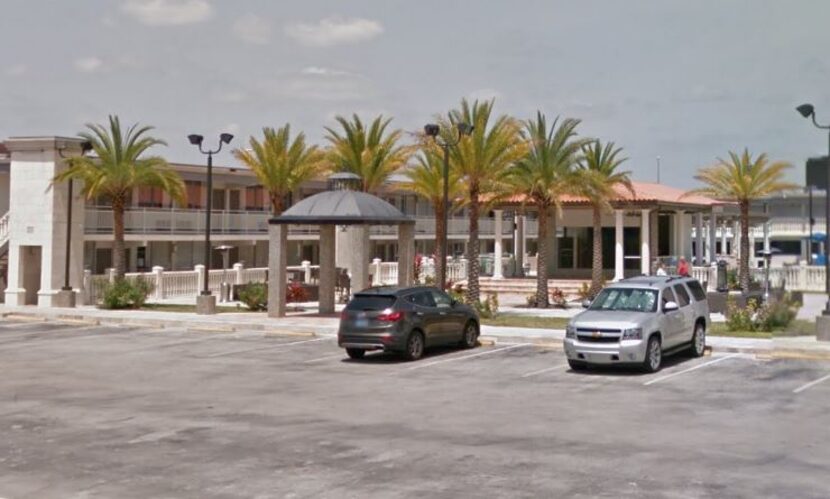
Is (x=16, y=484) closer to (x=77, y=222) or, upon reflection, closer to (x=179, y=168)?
(x=77, y=222)

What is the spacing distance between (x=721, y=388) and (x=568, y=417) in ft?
14.3

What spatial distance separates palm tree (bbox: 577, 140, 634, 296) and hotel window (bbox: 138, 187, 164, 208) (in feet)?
76.2

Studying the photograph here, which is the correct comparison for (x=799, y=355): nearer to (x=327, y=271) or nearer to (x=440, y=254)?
(x=440, y=254)

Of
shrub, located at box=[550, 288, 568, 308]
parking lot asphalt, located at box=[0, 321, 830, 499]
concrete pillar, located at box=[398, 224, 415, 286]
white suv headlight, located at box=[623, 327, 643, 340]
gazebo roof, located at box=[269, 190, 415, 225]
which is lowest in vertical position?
parking lot asphalt, located at box=[0, 321, 830, 499]

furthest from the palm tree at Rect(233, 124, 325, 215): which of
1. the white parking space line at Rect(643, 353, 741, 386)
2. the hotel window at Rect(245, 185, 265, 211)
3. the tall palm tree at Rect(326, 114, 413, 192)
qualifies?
the white parking space line at Rect(643, 353, 741, 386)

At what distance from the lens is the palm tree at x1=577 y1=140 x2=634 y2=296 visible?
1431 inches

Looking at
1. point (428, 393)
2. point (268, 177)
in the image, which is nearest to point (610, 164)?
point (268, 177)

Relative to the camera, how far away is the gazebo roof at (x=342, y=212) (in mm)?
31234

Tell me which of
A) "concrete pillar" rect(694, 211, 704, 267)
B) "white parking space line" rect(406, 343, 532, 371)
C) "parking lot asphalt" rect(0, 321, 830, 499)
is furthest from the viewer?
"concrete pillar" rect(694, 211, 704, 267)

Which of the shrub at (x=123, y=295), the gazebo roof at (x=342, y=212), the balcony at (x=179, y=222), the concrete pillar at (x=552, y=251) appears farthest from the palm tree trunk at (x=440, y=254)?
the balcony at (x=179, y=222)

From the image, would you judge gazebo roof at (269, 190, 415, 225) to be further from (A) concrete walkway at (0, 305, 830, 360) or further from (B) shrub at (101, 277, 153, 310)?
(B) shrub at (101, 277, 153, 310)

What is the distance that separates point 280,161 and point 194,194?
14667 millimetres

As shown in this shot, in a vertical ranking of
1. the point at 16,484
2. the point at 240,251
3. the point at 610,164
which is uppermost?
the point at 610,164

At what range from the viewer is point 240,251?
5631 cm
